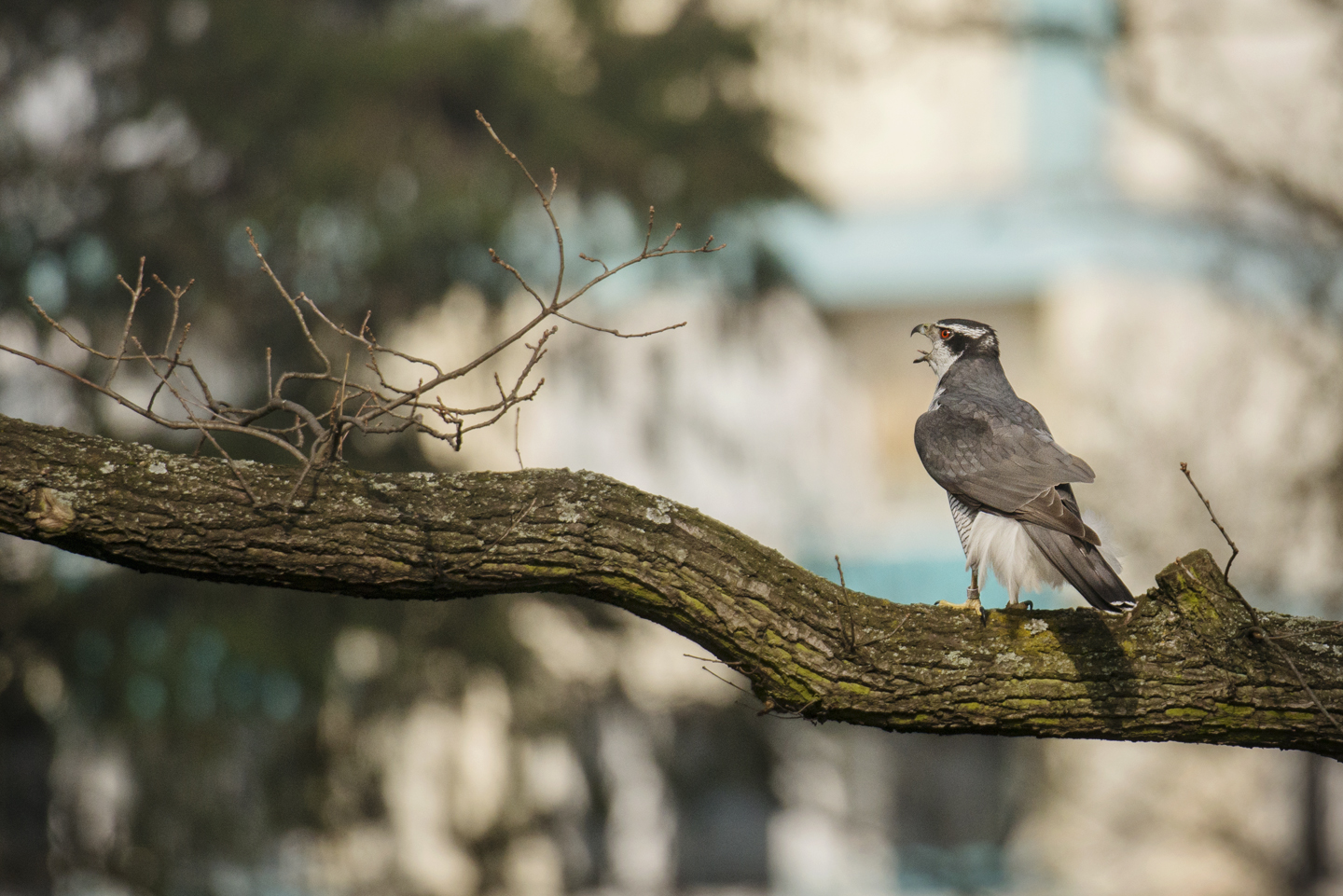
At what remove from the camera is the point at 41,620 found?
8367 millimetres

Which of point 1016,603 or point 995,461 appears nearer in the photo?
point 1016,603

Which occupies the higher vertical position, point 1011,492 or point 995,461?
point 995,461

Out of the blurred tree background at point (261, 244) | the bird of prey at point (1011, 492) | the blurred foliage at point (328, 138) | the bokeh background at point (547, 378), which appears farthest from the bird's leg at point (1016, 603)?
the blurred foliage at point (328, 138)

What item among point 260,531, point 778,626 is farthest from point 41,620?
point 778,626

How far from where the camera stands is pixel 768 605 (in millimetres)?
3133

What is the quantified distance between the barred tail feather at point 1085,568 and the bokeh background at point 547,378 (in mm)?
5896

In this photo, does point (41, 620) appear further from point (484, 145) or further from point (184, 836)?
point (484, 145)

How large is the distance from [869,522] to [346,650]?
17.7ft

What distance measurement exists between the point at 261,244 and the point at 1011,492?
22.5ft

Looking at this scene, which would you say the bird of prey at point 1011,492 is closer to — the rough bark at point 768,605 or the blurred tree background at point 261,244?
the rough bark at point 768,605

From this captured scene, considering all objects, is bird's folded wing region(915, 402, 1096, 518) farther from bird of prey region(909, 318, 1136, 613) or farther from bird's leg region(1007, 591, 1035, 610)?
bird's leg region(1007, 591, 1035, 610)

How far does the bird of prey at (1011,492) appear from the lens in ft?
10.7

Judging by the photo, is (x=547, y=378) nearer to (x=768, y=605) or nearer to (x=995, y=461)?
(x=995, y=461)

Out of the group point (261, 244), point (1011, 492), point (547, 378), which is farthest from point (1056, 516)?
point (261, 244)
